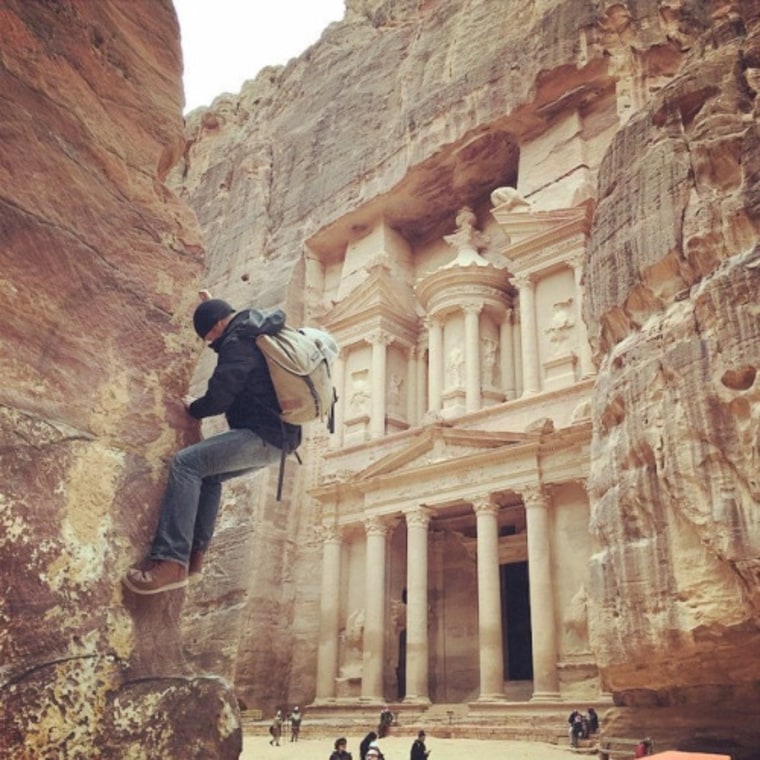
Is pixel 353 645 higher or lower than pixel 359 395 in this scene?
lower

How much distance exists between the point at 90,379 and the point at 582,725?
1416cm

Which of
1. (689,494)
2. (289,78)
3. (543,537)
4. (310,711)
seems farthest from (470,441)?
(289,78)

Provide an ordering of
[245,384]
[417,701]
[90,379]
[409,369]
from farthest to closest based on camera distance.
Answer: [409,369] → [417,701] → [245,384] → [90,379]

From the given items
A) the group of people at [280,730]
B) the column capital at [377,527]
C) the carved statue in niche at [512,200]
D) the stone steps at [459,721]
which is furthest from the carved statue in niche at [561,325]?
the group of people at [280,730]

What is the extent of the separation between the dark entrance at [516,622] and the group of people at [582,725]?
5.92 metres

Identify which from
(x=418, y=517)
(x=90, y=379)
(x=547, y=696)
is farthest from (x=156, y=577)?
(x=418, y=517)

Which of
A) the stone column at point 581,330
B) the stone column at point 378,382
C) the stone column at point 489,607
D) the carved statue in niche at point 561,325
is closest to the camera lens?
the stone column at point 489,607

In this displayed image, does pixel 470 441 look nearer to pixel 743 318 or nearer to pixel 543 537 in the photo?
pixel 543 537

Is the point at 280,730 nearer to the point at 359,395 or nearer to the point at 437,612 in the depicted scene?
the point at 437,612

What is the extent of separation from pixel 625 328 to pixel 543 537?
11633mm

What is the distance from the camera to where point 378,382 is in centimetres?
2628

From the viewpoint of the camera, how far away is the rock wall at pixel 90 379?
2.11 meters

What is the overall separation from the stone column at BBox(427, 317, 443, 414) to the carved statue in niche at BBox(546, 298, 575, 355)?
4.06 meters

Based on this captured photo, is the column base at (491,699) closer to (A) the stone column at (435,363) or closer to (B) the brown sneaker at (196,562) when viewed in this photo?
(A) the stone column at (435,363)
